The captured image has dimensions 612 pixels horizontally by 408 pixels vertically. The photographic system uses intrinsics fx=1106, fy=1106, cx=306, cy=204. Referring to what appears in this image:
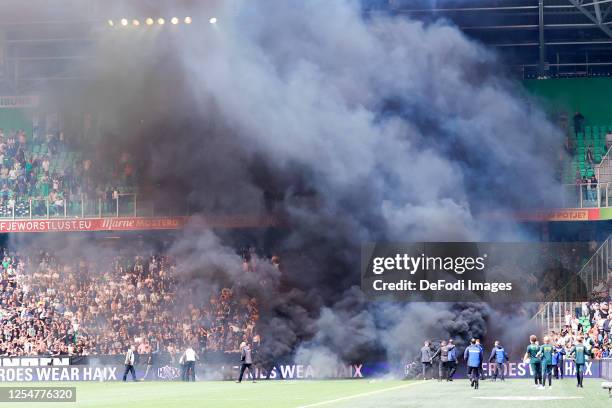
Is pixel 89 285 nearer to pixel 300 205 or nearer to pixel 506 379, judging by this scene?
pixel 300 205

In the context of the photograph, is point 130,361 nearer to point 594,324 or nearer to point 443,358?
point 443,358

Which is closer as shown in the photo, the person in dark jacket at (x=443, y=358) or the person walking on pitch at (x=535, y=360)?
the person walking on pitch at (x=535, y=360)

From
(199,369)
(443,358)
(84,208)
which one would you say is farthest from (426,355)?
(84,208)

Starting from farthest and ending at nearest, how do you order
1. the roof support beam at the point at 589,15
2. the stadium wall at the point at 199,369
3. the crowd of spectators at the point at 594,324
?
the roof support beam at the point at 589,15, the stadium wall at the point at 199,369, the crowd of spectators at the point at 594,324

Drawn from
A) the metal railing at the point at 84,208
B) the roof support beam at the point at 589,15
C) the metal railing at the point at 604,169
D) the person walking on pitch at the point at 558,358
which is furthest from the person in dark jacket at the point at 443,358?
the roof support beam at the point at 589,15

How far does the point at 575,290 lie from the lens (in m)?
49.9

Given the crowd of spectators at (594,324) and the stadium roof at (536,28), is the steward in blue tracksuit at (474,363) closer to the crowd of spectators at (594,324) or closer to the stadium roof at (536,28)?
the crowd of spectators at (594,324)

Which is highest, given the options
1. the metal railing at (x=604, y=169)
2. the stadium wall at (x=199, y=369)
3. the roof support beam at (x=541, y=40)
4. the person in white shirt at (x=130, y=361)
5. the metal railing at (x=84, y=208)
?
the roof support beam at (x=541, y=40)

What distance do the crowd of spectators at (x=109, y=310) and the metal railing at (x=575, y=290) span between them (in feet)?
42.2

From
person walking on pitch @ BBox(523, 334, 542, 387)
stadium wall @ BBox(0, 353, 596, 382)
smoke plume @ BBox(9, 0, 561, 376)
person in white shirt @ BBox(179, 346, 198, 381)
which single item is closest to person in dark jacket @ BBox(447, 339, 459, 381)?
stadium wall @ BBox(0, 353, 596, 382)

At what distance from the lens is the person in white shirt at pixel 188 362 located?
4603 centimetres

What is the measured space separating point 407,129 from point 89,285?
1713cm

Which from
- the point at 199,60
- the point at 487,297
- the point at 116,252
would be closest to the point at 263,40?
the point at 199,60

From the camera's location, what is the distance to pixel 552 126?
55.8 meters
